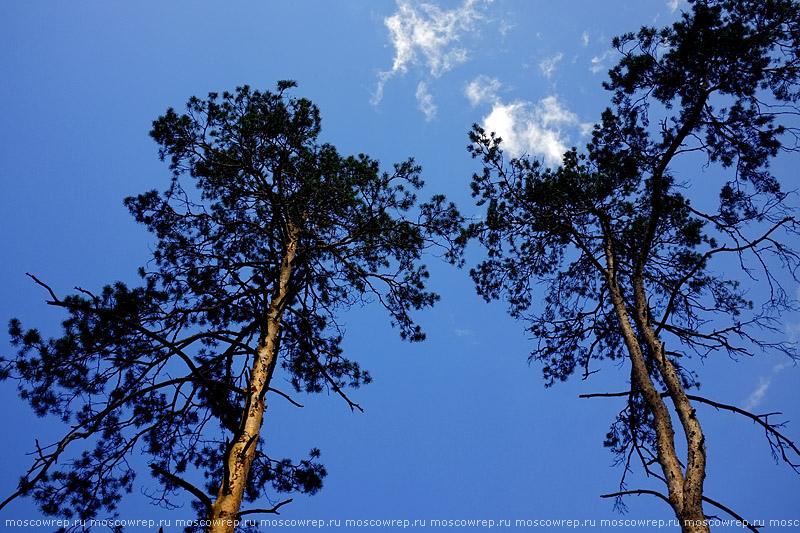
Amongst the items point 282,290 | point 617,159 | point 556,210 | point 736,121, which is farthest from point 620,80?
point 282,290

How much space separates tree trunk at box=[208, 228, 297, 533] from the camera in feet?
15.4

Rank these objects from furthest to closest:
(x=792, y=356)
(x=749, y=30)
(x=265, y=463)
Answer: (x=265, y=463) → (x=749, y=30) → (x=792, y=356)

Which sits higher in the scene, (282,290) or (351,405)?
(282,290)

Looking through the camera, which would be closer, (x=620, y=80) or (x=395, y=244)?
(x=620, y=80)

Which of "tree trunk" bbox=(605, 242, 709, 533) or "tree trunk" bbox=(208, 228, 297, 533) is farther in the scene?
"tree trunk" bbox=(605, 242, 709, 533)

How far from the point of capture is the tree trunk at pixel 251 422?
468 centimetres

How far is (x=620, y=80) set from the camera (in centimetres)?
788

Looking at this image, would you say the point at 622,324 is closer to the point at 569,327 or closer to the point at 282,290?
the point at 569,327

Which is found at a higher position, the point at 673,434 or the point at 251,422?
the point at 251,422

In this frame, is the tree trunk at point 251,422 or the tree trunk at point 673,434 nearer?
the tree trunk at point 251,422

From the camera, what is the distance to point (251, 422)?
18.4 ft

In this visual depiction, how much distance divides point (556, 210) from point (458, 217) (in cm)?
175

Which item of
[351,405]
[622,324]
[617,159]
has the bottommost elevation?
[351,405]

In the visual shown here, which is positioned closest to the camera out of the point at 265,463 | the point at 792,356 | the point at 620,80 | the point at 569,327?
the point at 792,356
